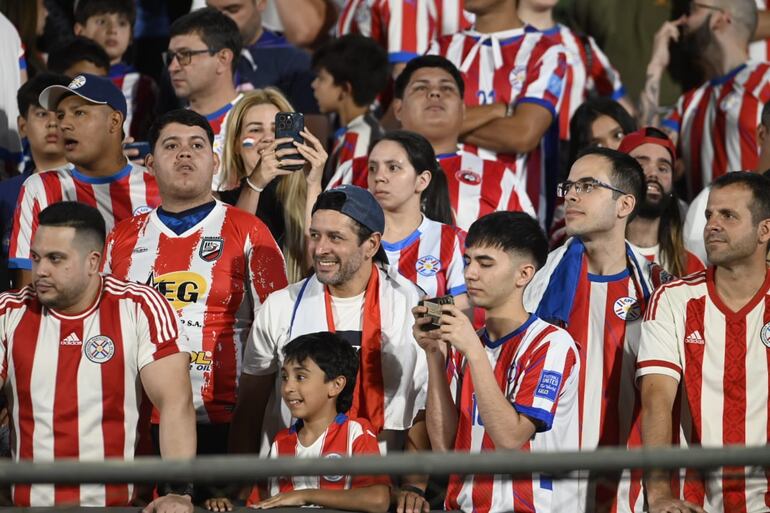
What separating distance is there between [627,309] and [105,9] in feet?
14.9

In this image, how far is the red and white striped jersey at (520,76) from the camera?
25.6 ft

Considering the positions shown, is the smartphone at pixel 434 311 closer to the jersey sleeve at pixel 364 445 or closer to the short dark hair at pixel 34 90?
the jersey sleeve at pixel 364 445

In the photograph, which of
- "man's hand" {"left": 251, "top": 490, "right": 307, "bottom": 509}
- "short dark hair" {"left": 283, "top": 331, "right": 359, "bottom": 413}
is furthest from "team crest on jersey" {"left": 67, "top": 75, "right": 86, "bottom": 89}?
"man's hand" {"left": 251, "top": 490, "right": 307, "bottom": 509}

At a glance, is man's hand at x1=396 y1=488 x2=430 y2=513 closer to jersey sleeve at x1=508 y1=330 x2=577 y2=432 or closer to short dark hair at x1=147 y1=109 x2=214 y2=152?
jersey sleeve at x1=508 y1=330 x2=577 y2=432

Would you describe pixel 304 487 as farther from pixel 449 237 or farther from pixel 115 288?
pixel 449 237

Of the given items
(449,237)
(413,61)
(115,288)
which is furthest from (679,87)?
(115,288)

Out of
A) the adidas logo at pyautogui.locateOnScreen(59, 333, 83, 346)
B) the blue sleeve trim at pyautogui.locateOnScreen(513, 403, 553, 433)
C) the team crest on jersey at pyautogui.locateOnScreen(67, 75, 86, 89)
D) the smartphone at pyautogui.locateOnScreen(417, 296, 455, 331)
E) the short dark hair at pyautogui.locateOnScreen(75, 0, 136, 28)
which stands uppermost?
the short dark hair at pyautogui.locateOnScreen(75, 0, 136, 28)

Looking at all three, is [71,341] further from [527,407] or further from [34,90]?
[34,90]

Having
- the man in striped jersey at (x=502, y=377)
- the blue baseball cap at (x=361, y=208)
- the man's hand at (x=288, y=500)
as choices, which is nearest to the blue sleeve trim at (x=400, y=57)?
the blue baseball cap at (x=361, y=208)

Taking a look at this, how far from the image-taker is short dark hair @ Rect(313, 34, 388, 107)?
25.7ft

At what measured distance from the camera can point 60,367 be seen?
16.4ft

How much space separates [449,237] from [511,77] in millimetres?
1986

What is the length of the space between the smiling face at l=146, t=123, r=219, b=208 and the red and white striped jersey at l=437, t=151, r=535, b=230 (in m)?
1.52

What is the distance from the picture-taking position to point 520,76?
7883 mm
